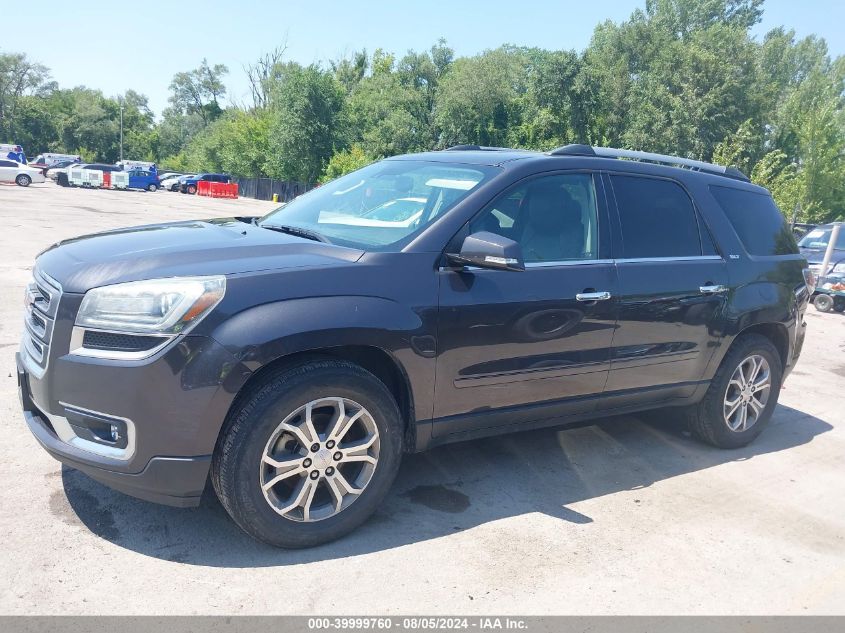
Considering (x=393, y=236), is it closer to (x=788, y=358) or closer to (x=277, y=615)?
(x=277, y=615)

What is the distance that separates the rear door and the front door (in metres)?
0.14

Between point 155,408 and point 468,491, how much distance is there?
1870 millimetres

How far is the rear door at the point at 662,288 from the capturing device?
4.06 m

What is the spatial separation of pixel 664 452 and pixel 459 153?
250cm

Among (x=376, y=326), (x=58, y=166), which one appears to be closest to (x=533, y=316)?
(x=376, y=326)

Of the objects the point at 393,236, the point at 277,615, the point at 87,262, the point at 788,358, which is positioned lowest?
the point at 277,615

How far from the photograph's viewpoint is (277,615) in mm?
2637

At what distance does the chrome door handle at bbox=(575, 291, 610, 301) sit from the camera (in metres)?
3.77

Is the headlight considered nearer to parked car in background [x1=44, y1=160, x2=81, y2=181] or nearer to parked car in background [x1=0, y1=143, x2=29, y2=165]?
parked car in background [x1=0, y1=143, x2=29, y2=165]

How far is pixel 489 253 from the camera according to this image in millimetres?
3248

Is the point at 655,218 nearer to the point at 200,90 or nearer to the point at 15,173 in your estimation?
the point at 15,173

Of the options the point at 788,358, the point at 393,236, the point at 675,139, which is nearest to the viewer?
the point at 393,236
